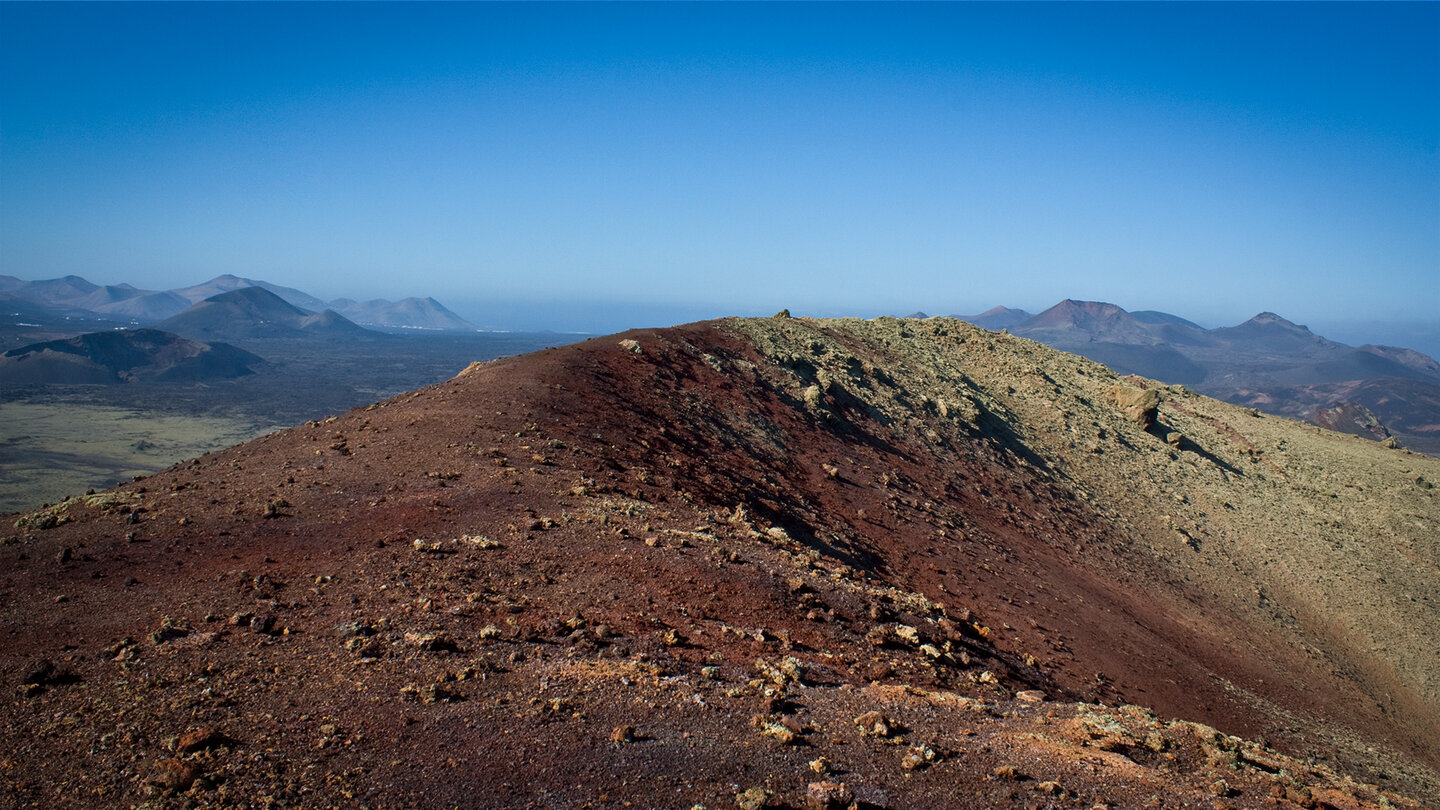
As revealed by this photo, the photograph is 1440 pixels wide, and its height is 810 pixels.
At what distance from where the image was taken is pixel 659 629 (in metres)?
8.84

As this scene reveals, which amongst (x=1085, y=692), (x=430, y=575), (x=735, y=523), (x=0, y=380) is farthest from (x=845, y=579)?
(x=0, y=380)

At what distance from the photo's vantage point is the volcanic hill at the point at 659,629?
20.2 ft

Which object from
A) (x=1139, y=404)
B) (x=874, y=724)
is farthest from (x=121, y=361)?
(x=874, y=724)

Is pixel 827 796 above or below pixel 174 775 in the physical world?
below

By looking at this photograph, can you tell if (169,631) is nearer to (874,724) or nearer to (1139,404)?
(874,724)

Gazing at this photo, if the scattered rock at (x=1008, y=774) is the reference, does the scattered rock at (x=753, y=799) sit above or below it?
above

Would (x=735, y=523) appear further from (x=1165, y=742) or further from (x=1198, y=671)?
(x=1198, y=671)

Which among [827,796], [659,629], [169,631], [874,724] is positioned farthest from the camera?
[659,629]

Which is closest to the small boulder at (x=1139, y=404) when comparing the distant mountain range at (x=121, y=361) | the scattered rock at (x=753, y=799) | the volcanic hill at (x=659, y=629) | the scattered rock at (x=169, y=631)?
the volcanic hill at (x=659, y=629)

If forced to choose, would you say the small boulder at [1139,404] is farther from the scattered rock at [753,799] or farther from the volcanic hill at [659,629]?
the scattered rock at [753,799]

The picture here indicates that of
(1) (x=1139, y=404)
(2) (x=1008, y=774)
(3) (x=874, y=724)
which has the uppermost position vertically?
(1) (x=1139, y=404)

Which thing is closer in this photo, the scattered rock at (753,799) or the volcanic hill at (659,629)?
the scattered rock at (753,799)

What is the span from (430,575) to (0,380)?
381 ft

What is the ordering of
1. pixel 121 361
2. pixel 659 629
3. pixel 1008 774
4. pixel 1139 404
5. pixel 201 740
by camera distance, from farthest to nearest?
pixel 121 361 → pixel 1139 404 → pixel 659 629 → pixel 1008 774 → pixel 201 740
